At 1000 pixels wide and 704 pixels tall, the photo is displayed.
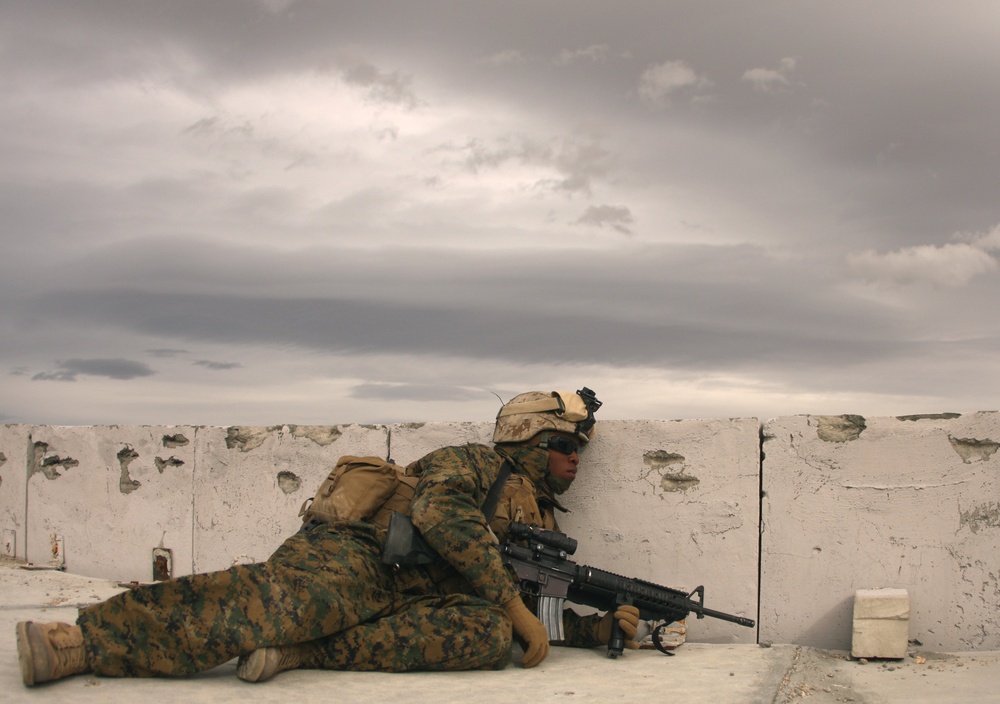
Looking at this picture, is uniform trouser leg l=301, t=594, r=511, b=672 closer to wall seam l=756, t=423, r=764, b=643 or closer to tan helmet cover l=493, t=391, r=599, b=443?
tan helmet cover l=493, t=391, r=599, b=443

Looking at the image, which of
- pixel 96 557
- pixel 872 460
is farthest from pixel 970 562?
pixel 96 557

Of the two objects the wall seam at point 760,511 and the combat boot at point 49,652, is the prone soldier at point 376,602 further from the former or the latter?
the wall seam at point 760,511

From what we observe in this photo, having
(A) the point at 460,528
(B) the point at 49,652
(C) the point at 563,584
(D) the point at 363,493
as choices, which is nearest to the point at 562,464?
(C) the point at 563,584

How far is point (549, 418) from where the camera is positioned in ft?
13.5

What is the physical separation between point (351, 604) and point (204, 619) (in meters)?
0.52

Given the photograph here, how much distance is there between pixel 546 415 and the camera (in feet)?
13.5

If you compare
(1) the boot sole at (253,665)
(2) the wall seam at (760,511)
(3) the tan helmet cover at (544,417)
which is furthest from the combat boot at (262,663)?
(2) the wall seam at (760,511)

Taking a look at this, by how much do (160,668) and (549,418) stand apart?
5.98 ft

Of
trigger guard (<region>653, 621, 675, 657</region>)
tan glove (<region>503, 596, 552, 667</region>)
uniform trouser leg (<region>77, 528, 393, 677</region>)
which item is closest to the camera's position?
uniform trouser leg (<region>77, 528, 393, 677</region>)

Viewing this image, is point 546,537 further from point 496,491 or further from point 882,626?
point 882,626

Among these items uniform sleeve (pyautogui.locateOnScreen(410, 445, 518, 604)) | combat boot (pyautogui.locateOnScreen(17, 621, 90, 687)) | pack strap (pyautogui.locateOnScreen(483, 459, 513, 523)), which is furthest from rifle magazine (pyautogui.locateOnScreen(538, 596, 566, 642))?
combat boot (pyautogui.locateOnScreen(17, 621, 90, 687))

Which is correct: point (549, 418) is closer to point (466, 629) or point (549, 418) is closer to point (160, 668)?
point (466, 629)

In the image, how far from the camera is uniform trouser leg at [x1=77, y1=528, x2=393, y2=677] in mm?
3080

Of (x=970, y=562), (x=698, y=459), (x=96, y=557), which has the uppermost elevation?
(x=698, y=459)
